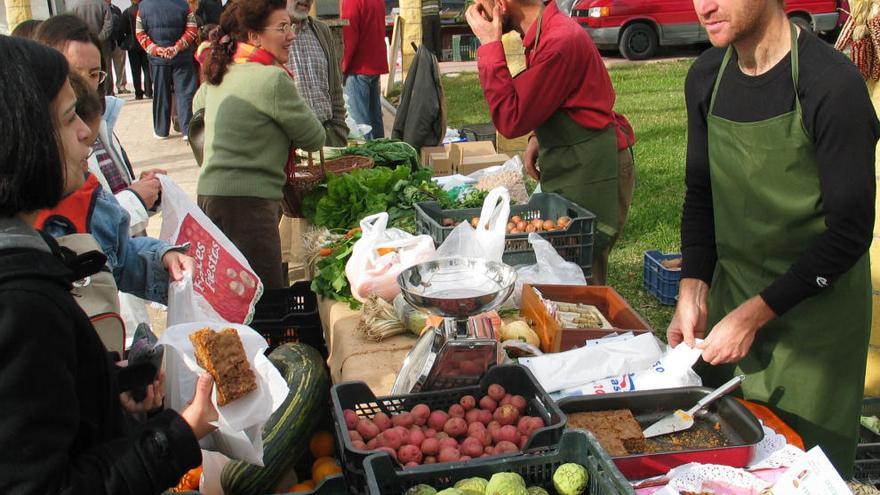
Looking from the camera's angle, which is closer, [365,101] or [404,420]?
[404,420]

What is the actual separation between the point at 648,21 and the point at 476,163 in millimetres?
13480

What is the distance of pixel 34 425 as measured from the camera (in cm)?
137

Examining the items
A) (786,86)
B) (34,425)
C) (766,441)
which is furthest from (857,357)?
(34,425)

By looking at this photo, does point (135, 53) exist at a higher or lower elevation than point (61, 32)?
lower

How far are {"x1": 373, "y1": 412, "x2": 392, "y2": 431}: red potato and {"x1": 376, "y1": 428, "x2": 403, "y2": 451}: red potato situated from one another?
0.07m

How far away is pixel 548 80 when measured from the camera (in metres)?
3.90

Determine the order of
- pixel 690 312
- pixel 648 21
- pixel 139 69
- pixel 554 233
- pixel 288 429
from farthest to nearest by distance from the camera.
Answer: pixel 648 21, pixel 139 69, pixel 554 233, pixel 288 429, pixel 690 312

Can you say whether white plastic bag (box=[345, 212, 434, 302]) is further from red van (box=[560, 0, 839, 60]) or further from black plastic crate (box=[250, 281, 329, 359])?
red van (box=[560, 0, 839, 60])

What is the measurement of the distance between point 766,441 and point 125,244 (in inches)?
88.2

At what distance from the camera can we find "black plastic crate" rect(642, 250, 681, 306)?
5.99 metres

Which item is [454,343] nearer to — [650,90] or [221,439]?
[221,439]

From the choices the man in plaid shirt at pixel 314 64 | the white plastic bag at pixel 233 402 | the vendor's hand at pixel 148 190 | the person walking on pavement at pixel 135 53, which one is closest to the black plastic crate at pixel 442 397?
the white plastic bag at pixel 233 402

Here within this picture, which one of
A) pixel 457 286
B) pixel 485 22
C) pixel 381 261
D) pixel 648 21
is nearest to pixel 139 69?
pixel 648 21

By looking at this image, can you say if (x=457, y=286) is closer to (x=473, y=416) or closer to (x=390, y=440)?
(x=473, y=416)
